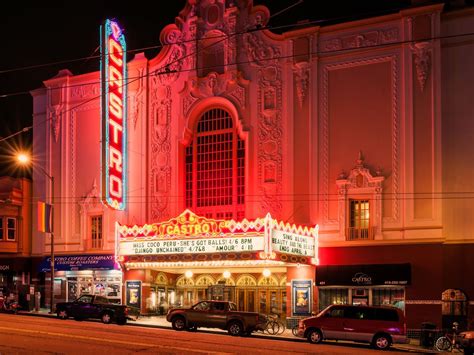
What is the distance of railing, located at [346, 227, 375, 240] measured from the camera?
2988 cm

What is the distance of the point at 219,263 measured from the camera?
104 feet

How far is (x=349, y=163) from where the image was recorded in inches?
1218

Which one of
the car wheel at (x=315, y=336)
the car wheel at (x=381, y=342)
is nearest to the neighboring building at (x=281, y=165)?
the car wheel at (x=381, y=342)

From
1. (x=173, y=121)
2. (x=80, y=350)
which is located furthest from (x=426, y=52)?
(x=80, y=350)

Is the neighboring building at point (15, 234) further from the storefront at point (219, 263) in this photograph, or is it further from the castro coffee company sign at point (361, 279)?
the castro coffee company sign at point (361, 279)

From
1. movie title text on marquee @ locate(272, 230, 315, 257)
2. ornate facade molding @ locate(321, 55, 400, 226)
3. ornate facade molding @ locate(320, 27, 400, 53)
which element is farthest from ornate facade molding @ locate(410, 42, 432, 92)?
movie title text on marquee @ locate(272, 230, 315, 257)

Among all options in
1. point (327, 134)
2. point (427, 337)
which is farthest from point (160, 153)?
point (427, 337)

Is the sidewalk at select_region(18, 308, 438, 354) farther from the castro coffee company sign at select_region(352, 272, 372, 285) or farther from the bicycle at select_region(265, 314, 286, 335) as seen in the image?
the castro coffee company sign at select_region(352, 272, 372, 285)

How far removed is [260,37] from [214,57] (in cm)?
272

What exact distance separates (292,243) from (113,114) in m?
11.7

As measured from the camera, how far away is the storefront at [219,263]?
29.6 meters

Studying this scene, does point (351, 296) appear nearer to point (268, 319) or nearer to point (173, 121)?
point (268, 319)

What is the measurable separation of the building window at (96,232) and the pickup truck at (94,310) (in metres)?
5.33

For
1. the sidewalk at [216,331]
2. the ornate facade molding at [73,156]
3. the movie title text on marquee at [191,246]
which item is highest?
the ornate facade molding at [73,156]
